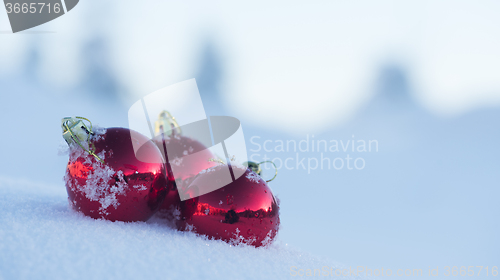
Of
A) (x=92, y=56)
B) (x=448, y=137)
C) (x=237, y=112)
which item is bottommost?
(x=448, y=137)

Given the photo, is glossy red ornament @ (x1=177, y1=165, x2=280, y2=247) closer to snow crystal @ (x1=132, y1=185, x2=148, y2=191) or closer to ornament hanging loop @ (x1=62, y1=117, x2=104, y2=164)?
snow crystal @ (x1=132, y1=185, x2=148, y2=191)

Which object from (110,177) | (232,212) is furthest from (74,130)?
(232,212)

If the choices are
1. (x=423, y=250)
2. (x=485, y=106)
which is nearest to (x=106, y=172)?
(x=423, y=250)

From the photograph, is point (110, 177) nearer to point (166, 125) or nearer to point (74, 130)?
point (74, 130)

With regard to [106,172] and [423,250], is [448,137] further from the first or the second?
[106,172]

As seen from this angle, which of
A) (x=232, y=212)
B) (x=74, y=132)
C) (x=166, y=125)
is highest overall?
(x=74, y=132)

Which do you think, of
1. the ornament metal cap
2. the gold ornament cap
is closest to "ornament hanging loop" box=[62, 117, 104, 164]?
the gold ornament cap
